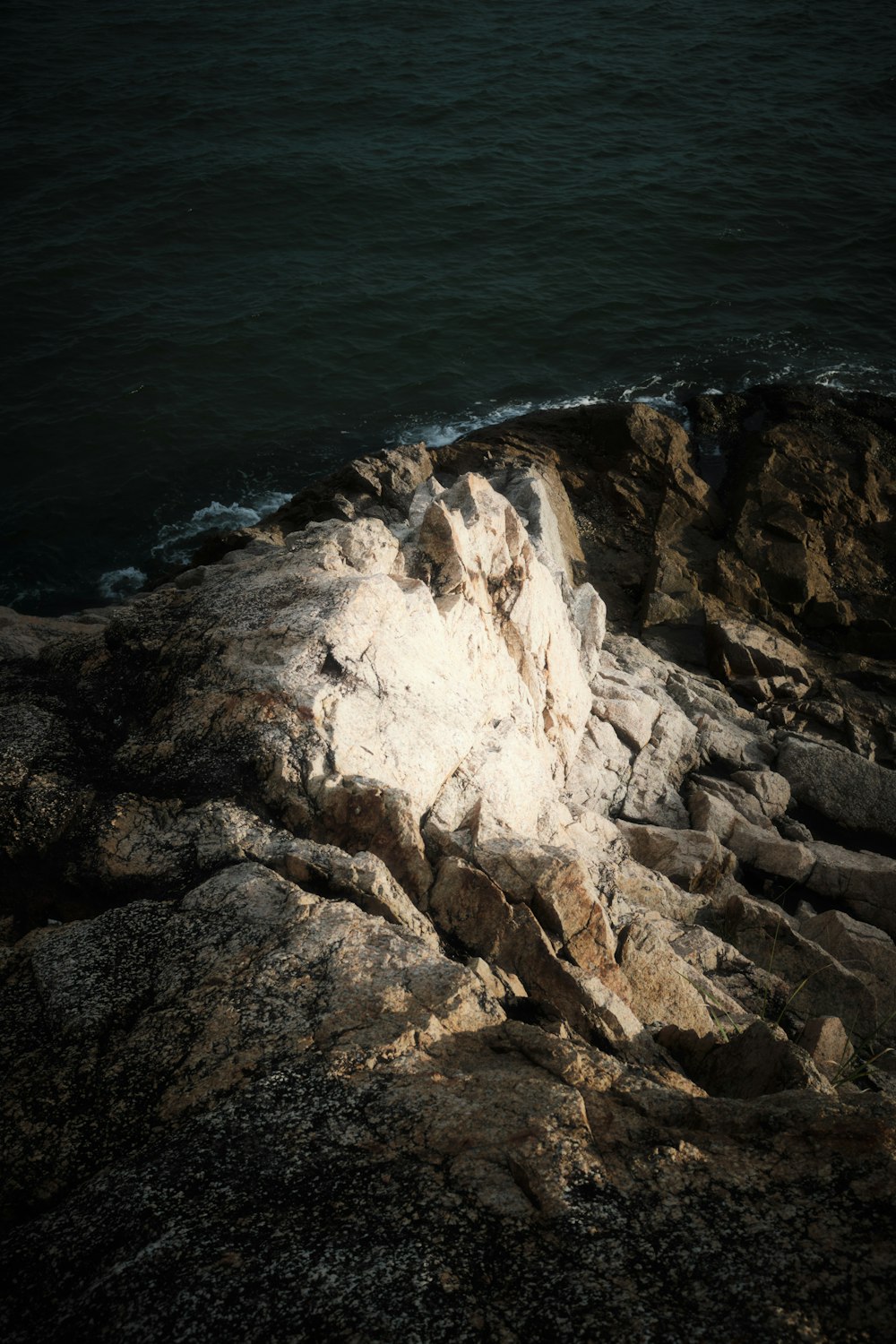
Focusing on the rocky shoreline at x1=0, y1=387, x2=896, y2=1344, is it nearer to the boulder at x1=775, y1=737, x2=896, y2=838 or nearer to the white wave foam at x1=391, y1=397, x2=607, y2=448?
the boulder at x1=775, y1=737, x2=896, y2=838

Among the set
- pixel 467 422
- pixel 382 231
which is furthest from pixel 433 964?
pixel 382 231

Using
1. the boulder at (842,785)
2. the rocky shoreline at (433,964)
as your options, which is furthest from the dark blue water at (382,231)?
the boulder at (842,785)

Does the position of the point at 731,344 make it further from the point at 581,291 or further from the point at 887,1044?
the point at 887,1044

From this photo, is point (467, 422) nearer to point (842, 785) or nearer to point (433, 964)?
point (842, 785)

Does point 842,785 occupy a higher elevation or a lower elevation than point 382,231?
lower

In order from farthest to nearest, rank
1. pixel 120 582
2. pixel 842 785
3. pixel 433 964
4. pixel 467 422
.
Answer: pixel 467 422 < pixel 120 582 < pixel 842 785 < pixel 433 964
